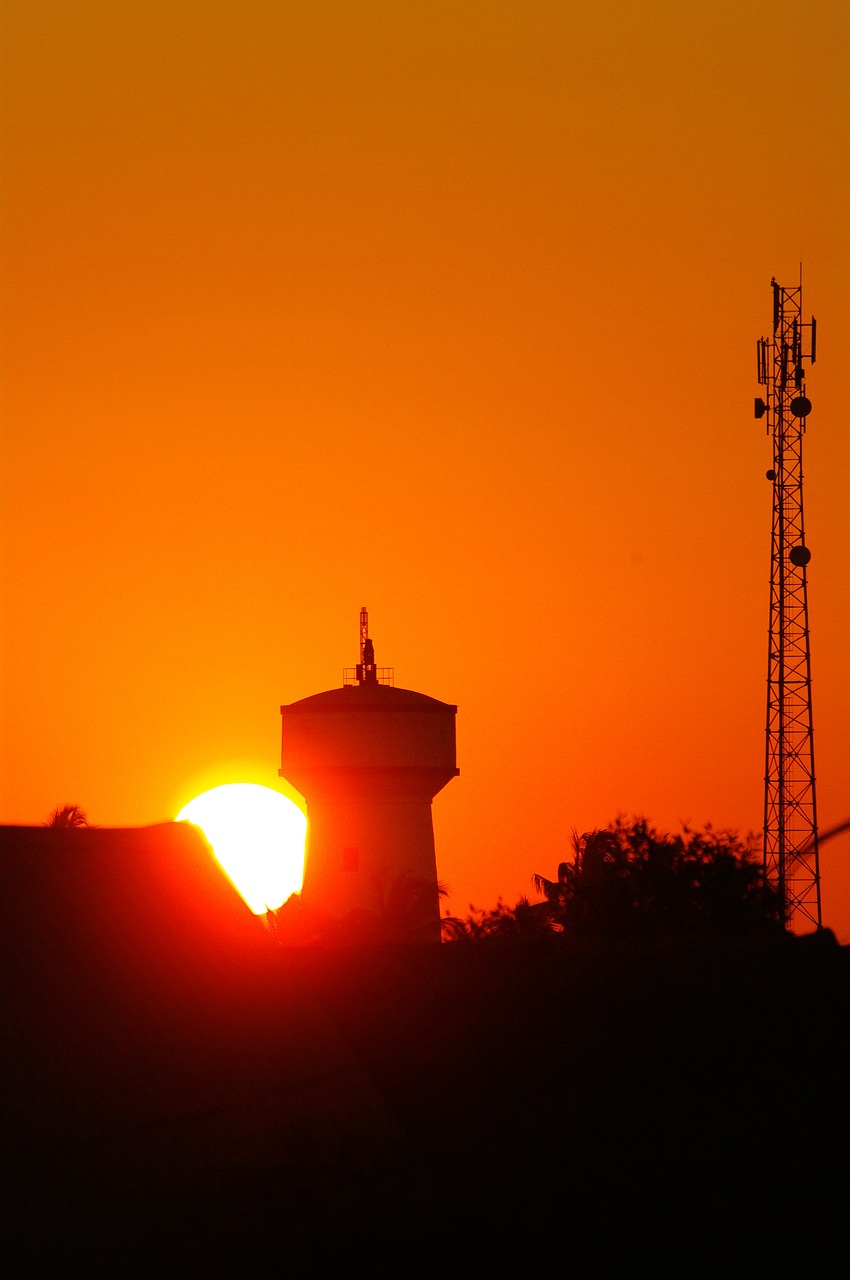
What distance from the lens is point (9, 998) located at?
10.3m

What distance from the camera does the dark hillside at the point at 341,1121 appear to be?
10219 millimetres

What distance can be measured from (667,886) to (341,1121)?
44.3 metres

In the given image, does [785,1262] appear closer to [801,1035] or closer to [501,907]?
[801,1035]

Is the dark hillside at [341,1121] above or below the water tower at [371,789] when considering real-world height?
below

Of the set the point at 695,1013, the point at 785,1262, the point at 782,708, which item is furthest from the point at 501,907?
the point at 785,1262

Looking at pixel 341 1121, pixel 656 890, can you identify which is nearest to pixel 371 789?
pixel 656 890

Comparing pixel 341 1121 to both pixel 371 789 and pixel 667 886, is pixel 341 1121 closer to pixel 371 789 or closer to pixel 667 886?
pixel 667 886

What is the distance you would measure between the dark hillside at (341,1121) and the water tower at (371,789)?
234 ft

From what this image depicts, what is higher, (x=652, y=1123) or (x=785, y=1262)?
(x=652, y=1123)

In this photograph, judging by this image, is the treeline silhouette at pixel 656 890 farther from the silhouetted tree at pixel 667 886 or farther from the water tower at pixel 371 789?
the water tower at pixel 371 789

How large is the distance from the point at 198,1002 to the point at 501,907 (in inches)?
1767

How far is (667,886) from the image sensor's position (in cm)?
5506

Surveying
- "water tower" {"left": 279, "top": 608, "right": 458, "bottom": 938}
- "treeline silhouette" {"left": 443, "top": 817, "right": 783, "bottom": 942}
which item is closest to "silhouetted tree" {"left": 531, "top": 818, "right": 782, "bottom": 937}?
"treeline silhouette" {"left": 443, "top": 817, "right": 783, "bottom": 942}

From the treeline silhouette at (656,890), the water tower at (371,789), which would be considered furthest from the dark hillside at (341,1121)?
the water tower at (371,789)
